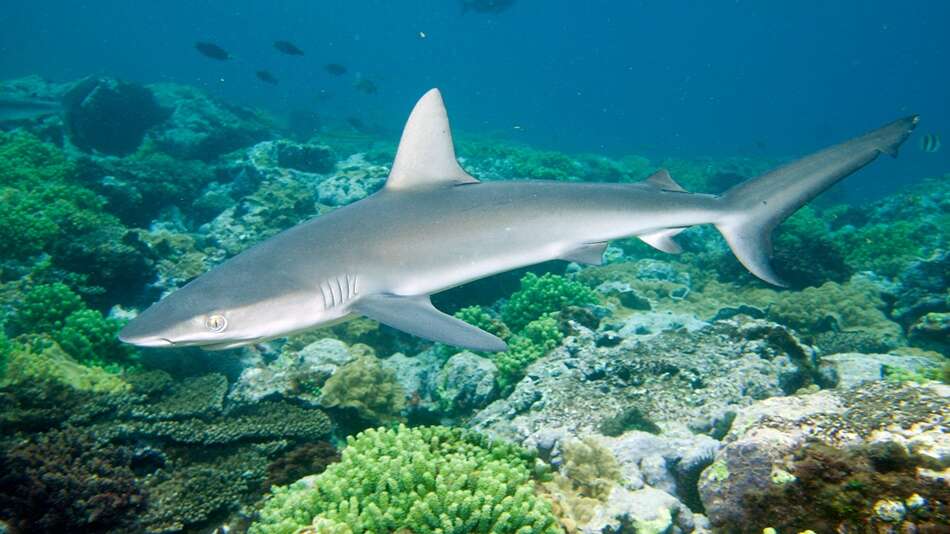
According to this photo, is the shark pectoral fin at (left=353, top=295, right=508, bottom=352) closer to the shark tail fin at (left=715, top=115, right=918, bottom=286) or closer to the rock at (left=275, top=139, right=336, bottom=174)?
the shark tail fin at (left=715, top=115, right=918, bottom=286)

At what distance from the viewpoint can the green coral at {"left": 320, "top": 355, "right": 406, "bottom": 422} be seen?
514 centimetres

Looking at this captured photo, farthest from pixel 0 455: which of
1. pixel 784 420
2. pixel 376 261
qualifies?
pixel 784 420

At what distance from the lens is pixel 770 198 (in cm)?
429

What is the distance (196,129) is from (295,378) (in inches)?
698

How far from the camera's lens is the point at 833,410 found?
2.84 metres

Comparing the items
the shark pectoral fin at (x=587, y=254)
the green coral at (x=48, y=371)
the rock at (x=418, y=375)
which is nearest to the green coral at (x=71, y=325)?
the green coral at (x=48, y=371)

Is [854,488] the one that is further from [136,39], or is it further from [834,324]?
[136,39]

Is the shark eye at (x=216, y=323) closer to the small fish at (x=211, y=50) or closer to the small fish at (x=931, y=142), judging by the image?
the small fish at (x=211, y=50)

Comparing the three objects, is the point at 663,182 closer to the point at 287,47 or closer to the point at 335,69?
the point at 287,47

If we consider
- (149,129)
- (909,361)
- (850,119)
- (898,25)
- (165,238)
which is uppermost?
(898,25)

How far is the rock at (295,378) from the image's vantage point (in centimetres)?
516

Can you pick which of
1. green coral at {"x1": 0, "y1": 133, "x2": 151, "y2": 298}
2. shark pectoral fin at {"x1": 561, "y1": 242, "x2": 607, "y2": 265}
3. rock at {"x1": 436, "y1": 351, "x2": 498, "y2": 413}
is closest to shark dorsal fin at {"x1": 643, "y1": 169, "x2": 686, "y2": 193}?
shark pectoral fin at {"x1": 561, "y1": 242, "x2": 607, "y2": 265}

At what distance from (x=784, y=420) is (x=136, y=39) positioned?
787 ft

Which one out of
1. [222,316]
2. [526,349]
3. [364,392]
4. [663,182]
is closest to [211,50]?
[364,392]
